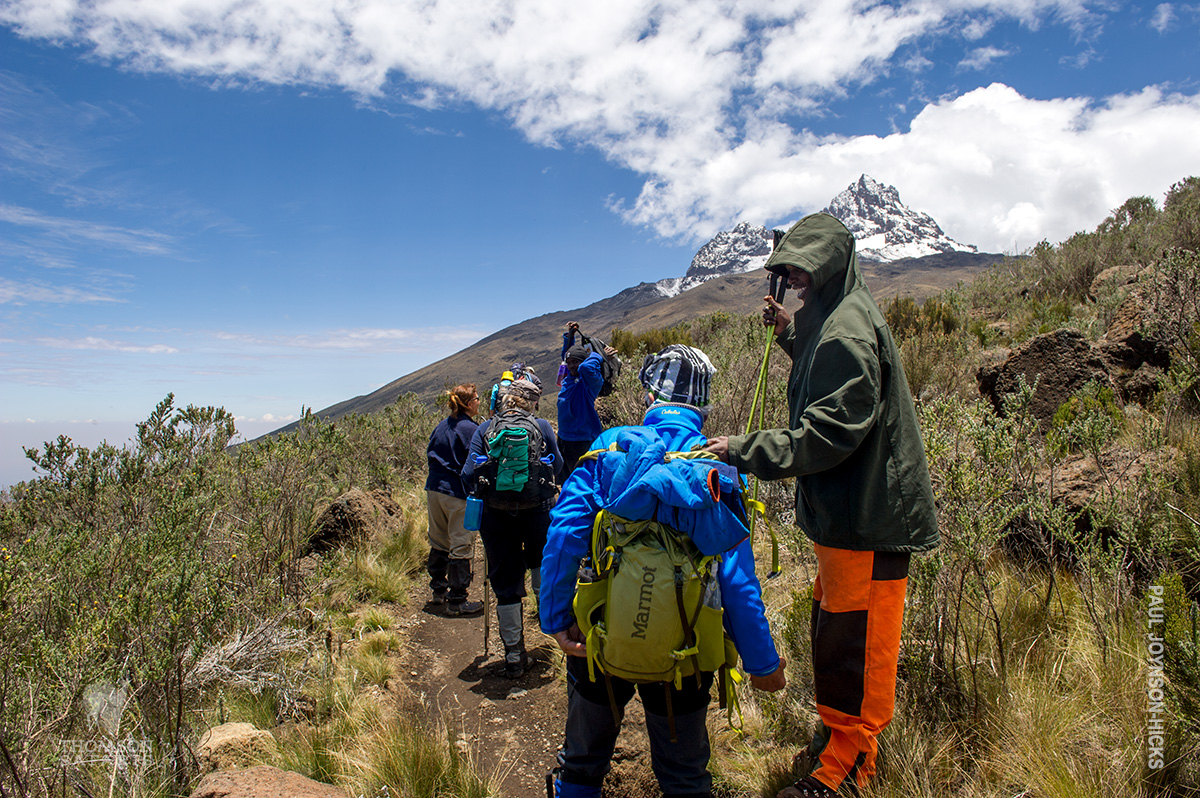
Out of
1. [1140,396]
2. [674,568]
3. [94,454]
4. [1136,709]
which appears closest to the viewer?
[674,568]

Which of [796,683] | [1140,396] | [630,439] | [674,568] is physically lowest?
[796,683]

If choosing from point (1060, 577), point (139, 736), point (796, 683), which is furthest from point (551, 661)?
point (1060, 577)

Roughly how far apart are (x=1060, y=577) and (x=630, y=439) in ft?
9.06

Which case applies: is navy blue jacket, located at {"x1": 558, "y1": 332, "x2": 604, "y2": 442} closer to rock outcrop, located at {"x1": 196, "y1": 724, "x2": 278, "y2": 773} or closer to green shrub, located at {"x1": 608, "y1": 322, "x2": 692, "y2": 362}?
rock outcrop, located at {"x1": 196, "y1": 724, "x2": 278, "y2": 773}

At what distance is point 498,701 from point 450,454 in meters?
2.04

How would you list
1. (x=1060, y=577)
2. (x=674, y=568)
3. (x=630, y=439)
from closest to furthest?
1. (x=674, y=568)
2. (x=630, y=439)
3. (x=1060, y=577)

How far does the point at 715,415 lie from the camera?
6.36 metres

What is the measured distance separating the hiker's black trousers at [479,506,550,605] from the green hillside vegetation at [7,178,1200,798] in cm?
90

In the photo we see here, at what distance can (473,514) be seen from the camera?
3.60m

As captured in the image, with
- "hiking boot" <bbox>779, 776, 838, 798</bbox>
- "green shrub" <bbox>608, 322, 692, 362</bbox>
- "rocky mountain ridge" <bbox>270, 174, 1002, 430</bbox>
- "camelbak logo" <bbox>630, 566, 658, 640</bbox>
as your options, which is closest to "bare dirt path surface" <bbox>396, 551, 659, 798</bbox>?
"hiking boot" <bbox>779, 776, 838, 798</bbox>

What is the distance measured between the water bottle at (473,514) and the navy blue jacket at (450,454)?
1240 millimetres

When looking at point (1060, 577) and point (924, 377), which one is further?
point (924, 377)

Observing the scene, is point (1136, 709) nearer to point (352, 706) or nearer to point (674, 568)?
point (674, 568)

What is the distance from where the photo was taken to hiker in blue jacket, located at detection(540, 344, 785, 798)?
5.38 ft
